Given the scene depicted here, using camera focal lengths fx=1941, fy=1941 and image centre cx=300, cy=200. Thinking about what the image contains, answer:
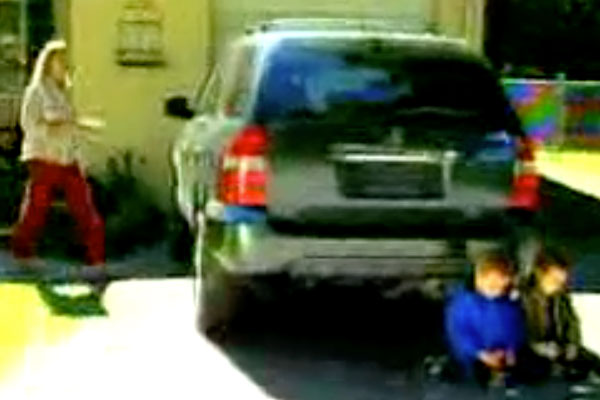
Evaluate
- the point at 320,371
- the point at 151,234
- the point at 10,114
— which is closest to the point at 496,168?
Result: the point at 320,371

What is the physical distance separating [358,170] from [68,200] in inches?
167

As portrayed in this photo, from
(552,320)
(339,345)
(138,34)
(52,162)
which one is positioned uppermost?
(138,34)

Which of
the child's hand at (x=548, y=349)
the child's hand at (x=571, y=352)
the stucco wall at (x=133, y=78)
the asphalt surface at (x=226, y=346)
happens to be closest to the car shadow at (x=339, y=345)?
the asphalt surface at (x=226, y=346)

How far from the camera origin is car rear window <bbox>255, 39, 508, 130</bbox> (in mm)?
11188

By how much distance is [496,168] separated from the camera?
36.2ft

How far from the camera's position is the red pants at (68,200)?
1442cm

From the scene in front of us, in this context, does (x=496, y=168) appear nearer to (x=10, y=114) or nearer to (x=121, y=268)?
(x=121, y=268)

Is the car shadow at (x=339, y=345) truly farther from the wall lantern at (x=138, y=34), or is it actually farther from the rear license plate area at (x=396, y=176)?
the wall lantern at (x=138, y=34)

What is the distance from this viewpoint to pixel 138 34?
56.0 ft

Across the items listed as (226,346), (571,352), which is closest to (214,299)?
(226,346)

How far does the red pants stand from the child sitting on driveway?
5086 millimetres

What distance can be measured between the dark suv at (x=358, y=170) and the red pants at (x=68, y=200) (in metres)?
2.99

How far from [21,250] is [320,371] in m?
4.69

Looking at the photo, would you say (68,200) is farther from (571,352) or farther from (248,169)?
(571,352)
